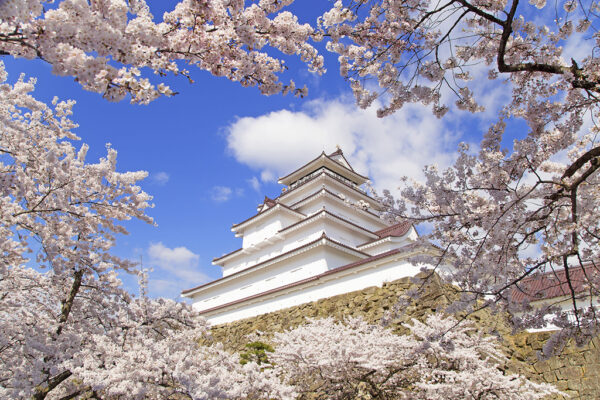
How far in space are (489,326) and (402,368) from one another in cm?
426

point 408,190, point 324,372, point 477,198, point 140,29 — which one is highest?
point 140,29

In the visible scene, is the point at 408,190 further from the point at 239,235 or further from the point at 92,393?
the point at 239,235

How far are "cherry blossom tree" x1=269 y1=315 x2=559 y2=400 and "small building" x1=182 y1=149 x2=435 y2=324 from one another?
3.87 meters

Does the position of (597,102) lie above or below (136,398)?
above

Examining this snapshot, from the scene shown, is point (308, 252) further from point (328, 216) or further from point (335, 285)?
point (335, 285)

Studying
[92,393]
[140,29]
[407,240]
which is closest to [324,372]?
[92,393]

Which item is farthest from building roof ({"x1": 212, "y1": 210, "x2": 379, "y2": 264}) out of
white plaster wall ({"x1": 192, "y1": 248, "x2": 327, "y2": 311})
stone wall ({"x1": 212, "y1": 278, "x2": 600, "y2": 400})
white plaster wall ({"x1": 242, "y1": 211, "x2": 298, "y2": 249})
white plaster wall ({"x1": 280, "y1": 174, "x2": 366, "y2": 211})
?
stone wall ({"x1": 212, "y1": 278, "x2": 600, "y2": 400})

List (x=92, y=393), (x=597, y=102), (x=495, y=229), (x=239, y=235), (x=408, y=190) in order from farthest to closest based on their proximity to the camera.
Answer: (x=239, y=235) → (x=92, y=393) → (x=408, y=190) → (x=495, y=229) → (x=597, y=102)

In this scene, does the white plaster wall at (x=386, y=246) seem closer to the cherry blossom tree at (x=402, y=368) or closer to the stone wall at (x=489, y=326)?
the stone wall at (x=489, y=326)

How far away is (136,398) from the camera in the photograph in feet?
15.6

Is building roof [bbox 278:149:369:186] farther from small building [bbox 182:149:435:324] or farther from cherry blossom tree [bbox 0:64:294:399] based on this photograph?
cherry blossom tree [bbox 0:64:294:399]

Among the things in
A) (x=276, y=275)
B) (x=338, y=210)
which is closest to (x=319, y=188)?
(x=338, y=210)

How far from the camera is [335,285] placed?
11.9m

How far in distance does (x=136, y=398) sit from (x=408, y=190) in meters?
4.83
